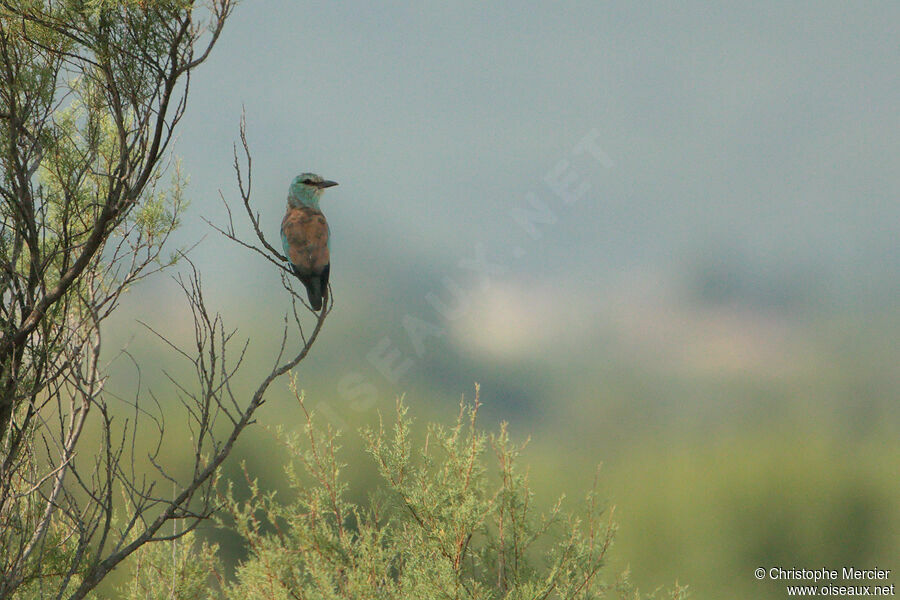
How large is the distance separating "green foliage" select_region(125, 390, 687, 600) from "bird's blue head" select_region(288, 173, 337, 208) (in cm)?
145

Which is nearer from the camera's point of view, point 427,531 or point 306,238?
point 306,238

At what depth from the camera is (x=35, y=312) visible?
189 inches

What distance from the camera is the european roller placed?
5.86 metres

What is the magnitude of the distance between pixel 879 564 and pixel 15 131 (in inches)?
804

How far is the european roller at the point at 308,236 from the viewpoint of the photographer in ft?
19.2

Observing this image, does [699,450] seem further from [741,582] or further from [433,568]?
[433,568]

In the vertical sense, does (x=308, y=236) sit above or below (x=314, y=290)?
above

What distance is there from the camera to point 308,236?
19.7ft

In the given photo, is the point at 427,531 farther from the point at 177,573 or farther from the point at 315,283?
the point at 177,573
